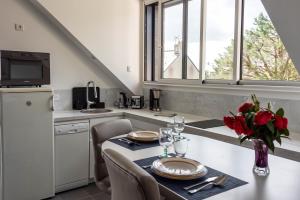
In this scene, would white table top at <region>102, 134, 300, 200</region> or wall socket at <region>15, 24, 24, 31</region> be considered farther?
wall socket at <region>15, 24, 24, 31</region>

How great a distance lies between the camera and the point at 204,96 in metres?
3.00

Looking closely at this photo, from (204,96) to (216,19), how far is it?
88 cm

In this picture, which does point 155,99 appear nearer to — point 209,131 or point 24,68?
point 209,131

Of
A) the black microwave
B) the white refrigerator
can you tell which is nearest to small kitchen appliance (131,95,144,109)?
the black microwave

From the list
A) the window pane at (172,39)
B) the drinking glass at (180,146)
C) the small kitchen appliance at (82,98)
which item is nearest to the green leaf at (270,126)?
the drinking glass at (180,146)

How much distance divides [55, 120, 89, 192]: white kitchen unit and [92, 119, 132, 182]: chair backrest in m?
0.89

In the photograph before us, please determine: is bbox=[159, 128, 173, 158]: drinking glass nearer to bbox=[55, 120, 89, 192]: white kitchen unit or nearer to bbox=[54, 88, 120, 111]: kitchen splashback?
bbox=[55, 120, 89, 192]: white kitchen unit

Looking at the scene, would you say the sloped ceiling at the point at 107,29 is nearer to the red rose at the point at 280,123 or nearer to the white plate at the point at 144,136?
the white plate at the point at 144,136

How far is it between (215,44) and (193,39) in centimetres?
36

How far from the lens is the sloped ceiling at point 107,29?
10.0ft

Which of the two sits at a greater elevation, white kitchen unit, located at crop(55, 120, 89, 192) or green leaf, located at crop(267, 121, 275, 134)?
green leaf, located at crop(267, 121, 275, 134)

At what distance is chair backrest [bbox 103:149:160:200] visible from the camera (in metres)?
1.00

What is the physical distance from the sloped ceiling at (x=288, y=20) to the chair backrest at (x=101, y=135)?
138cm

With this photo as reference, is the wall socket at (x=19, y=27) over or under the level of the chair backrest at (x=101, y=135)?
over
